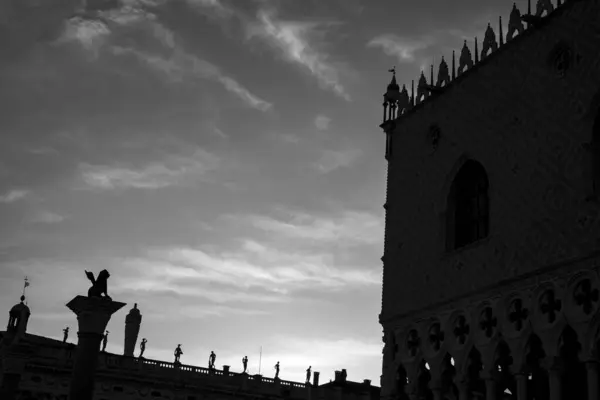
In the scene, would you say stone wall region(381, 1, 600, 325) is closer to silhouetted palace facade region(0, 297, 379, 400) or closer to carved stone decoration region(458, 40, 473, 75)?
carved stone decoration region(458, 40, 473, 75)

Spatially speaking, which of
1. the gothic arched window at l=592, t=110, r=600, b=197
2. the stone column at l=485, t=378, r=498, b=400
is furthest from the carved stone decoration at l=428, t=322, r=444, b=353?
the gothic arched window at l=592, t=110, r=600, b=197

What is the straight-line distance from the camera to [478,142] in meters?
21.3

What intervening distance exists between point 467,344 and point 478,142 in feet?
17.1

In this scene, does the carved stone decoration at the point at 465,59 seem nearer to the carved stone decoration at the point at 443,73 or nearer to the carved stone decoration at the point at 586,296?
the carved stone decoration at the point at 443,73

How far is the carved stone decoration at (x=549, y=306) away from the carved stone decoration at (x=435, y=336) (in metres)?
3.78

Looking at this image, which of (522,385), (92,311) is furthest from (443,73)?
(92,311)

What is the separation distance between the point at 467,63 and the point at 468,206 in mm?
4006

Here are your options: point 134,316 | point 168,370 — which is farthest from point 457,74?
point 134,316

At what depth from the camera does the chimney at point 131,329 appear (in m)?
44.8

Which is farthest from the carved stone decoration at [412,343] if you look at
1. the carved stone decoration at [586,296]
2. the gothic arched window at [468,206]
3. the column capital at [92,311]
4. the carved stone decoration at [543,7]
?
the carved stone decoration at [543,7]

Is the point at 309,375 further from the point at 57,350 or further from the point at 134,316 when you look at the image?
the point at 57,350

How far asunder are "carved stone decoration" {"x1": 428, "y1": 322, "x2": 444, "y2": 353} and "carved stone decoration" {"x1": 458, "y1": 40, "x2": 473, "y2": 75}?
7.05 metres

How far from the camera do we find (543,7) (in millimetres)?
19797

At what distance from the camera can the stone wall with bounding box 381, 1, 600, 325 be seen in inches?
704
